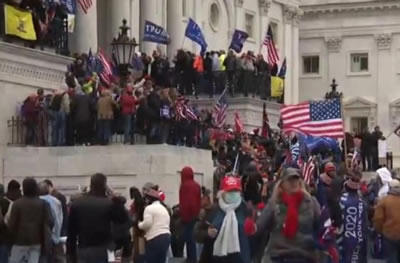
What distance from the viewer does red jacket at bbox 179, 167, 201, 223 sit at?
64.6ft

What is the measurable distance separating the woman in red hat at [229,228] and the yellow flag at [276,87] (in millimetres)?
29974

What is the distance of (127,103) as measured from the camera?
27203mm

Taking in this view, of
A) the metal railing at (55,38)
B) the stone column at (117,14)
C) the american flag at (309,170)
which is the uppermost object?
the stone column at (117,14)

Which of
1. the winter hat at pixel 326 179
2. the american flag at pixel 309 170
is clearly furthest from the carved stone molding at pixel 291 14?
the winter hat at pixel 326 179

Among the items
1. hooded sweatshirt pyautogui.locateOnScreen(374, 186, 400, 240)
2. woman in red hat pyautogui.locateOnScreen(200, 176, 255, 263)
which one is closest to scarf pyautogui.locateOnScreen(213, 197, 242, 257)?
woman in red hat pyautogui.locateOnScreen(200, 176, 255, 263)

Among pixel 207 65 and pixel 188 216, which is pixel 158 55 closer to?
pixel 207 65

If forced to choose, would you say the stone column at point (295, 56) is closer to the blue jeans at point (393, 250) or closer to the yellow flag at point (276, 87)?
the yellow flag at point (276, 87)

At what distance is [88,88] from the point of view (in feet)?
94.6

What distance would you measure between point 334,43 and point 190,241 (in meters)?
46.8

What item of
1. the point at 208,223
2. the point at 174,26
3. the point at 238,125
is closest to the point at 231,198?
the point at 208,223

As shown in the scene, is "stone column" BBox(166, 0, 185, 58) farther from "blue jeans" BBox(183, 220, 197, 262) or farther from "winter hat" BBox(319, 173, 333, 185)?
"blue jeans" BBox(183, 220, 197, 262)

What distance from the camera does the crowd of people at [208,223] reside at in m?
12.6

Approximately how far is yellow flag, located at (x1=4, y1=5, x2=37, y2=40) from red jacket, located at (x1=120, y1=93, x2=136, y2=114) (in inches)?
129

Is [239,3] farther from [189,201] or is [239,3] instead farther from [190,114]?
[189,201]
